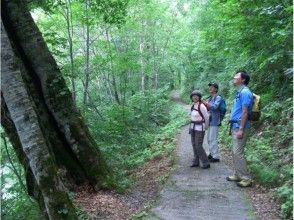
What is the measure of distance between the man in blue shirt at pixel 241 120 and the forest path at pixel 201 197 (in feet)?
1.11

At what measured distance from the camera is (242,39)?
11078mm

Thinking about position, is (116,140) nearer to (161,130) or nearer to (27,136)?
(161,130)

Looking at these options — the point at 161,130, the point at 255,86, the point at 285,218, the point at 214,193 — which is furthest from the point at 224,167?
the point at 161,130

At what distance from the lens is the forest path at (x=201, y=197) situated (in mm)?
6199

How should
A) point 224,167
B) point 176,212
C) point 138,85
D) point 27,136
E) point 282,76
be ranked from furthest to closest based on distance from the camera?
point 138,85 < point 282,76 < point 224,167 < point 176,212 < point 27,136

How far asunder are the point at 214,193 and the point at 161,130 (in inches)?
474

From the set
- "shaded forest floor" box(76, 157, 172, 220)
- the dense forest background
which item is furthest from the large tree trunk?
the dense forest background

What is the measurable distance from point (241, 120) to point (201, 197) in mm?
1628

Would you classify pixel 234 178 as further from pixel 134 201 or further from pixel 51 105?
pixel 51 105

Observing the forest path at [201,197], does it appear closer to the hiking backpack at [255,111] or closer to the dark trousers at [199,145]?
the dark trousers at [199,145]

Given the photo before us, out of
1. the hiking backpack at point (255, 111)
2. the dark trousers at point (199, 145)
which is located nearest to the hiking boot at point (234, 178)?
the dark trousers at point (199, 145)

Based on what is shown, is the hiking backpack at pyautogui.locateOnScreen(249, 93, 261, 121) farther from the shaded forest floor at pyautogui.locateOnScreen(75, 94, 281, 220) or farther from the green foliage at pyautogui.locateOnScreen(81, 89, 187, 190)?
the green foliage at pyautogui.locateOnScreen(81, 89, 187, 190)

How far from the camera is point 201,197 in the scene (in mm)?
7090

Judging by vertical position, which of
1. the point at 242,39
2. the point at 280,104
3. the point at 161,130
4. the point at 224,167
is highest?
the point at 242,39
